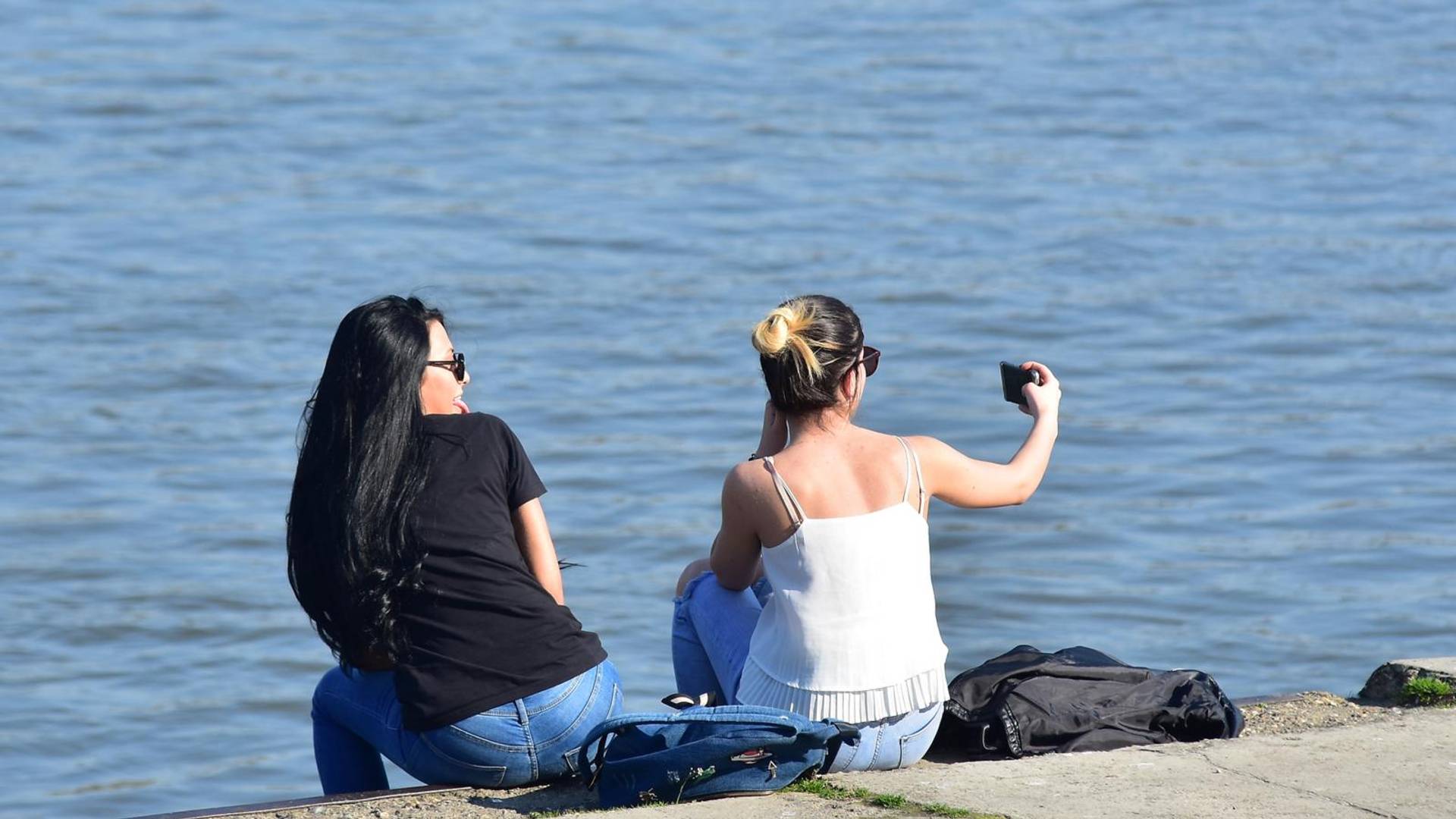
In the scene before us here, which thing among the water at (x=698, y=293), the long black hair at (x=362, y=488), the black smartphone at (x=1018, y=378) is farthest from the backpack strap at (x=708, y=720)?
the water at (x=698, y=293)

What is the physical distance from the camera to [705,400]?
1020cm

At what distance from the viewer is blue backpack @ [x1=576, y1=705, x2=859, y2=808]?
3.68 metres

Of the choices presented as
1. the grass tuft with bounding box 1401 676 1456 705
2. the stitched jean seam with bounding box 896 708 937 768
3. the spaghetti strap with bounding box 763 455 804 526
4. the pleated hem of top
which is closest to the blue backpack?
the pleated hem of top

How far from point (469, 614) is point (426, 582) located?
0.36 ft

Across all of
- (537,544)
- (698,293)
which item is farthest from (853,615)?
(698,293)

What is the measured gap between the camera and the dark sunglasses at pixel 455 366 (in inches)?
161

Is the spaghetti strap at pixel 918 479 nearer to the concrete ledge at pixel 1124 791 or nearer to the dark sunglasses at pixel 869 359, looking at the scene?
the dark sunglasses at pixel 869 359

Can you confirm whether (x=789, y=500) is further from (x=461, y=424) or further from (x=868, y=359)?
(x=461, y=424)

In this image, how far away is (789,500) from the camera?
387 centimetres

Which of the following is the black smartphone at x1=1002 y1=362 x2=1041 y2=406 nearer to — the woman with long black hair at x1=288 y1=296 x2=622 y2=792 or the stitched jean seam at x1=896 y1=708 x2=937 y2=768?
the stitched jean seam at x1=896 y1=708 x2=937 y2=768

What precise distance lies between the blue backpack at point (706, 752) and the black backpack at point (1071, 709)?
1.61ft

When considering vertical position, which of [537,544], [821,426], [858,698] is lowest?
[858,698]

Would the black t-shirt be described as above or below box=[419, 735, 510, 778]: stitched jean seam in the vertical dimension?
above

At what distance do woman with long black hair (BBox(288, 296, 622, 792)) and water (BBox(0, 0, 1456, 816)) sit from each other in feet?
8.91
